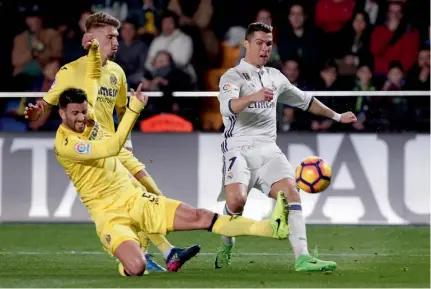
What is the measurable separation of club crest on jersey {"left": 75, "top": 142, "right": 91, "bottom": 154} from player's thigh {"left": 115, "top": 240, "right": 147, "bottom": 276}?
756 mm

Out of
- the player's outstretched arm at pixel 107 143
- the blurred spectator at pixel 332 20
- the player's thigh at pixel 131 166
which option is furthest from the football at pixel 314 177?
the blurred spectator at pixel 332 20

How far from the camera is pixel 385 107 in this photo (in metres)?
15.4

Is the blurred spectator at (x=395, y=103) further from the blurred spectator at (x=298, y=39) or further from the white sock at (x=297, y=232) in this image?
the white sock at (x=297, y=232)

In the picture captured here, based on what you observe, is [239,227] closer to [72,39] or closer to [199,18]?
[199,18]

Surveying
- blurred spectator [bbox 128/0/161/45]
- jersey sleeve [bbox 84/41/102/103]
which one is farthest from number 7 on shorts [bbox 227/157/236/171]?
blurred spectator [bbox 128/0/161/45]

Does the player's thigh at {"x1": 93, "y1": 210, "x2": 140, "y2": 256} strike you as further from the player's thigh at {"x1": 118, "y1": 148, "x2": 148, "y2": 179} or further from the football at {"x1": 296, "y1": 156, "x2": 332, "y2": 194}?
the football at {"x1": 296, "y1": 156, "x2": 332, "y2": 194}

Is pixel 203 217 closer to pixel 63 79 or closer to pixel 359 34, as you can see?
pixel 63 79

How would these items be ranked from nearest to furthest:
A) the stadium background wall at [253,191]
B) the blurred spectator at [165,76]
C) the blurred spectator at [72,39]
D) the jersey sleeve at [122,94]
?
the jersey sleeve at [122,94] < the stadium background wall at [253,191] < the blurred spectator at [165,76] < the blurred spectator at [72,39]

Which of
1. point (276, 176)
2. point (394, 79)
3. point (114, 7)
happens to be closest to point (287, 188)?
point (276, 176)

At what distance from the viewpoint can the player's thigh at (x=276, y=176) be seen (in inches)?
410

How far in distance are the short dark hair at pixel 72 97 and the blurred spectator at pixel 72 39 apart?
7.44 metres

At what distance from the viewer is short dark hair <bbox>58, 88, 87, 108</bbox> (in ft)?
31.8

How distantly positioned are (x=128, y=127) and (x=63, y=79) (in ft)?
5.87

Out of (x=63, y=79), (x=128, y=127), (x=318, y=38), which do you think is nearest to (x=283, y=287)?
(x=128, y=127)
